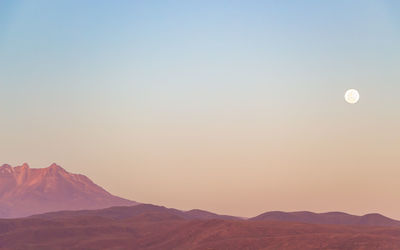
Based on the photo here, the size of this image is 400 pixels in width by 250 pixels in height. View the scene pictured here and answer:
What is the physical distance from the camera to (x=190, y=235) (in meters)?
117

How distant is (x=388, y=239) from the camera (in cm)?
8881

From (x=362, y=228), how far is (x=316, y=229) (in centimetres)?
1892

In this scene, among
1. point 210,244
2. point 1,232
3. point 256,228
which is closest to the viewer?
point 210,244

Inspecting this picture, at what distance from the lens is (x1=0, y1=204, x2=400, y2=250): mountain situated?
89750 millimetres

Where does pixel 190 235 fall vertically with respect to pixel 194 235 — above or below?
above

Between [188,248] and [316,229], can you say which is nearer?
[188,248]

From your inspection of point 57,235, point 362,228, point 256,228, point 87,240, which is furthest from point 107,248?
point 362,228

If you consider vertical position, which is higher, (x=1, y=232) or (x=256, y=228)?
(x=1, y=232)

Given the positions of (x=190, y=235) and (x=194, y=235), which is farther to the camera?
(x=190, y=235)

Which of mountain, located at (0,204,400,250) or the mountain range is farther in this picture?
the mountain range

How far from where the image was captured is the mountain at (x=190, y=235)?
3533 inches

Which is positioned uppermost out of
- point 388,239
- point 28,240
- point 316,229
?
point 28,240

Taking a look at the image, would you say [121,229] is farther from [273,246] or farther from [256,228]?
[273,246]

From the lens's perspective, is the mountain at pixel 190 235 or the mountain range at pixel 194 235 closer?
the mountain at pixel 190 235
